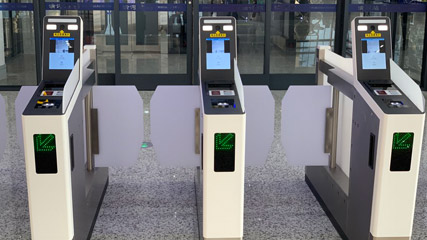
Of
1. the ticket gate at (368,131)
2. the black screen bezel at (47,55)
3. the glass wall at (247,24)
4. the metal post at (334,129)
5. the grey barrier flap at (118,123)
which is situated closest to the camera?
the ticket gate at (368,131)

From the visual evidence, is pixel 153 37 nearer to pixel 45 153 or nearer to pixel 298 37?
pixel 298 37

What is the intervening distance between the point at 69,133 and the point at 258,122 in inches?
50.8

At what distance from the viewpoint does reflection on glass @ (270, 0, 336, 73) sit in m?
→ 7.87

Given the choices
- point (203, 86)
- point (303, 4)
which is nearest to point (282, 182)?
point (203, 86)

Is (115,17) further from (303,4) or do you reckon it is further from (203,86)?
(203,86)

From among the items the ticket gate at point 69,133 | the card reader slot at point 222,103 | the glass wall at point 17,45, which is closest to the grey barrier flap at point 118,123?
the ticket gate at point 69,133

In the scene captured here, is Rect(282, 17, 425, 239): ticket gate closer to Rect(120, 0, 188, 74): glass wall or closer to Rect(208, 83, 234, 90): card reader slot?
Rect(208, 83, 234, 90): card reader slot

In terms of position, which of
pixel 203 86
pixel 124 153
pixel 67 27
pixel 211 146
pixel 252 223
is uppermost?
pixel 67 27

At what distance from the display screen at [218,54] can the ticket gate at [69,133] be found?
0.66m

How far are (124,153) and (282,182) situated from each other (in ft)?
4.43

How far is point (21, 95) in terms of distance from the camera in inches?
152

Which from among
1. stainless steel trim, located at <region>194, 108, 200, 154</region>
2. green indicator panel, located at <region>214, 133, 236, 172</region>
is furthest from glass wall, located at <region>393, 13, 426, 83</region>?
green indicator panel, located at <region>214, 133, 236, 172</region>

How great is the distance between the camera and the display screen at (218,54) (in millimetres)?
3598

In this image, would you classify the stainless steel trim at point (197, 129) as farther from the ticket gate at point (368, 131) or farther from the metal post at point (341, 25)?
the metal post at point (341, 25)
